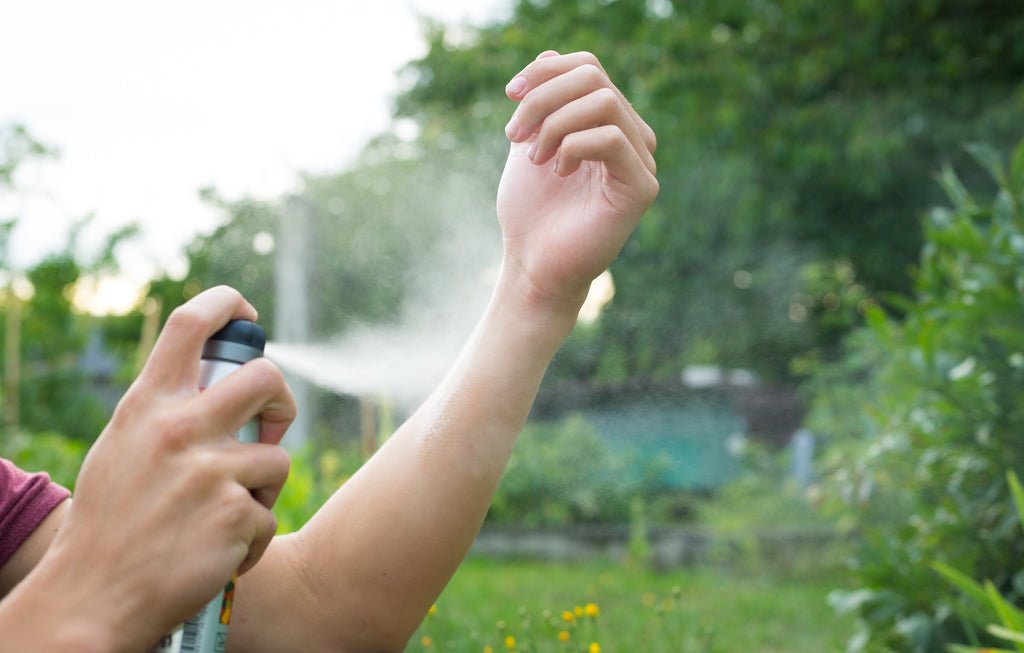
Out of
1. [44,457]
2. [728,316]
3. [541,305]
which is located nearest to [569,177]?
[541,305]

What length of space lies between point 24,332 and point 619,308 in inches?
243

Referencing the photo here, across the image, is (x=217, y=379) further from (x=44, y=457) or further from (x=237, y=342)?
(x=44, y=457)

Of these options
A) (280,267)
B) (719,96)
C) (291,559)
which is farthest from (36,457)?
(719,96)

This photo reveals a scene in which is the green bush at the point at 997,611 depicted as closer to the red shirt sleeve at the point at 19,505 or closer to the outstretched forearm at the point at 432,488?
the outstretched forearm at the point at 432,488

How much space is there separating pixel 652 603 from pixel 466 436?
384 cm

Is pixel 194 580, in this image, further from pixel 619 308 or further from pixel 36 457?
pixel 619 308

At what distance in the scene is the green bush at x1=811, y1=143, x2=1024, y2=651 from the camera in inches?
79.4

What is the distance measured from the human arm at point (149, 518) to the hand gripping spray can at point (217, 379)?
0.05 feet

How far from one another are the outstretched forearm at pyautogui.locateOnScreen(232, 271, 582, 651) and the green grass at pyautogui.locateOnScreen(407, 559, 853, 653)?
1.43 m

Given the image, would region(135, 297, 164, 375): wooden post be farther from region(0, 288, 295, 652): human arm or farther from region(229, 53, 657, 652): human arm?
region(0, 288, 295, 652): human arm

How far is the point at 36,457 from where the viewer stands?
4.40m

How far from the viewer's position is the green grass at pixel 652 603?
138 inches

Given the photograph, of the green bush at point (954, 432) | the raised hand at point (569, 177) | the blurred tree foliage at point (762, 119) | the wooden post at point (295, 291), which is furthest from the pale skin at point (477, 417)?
the blurred tree foliage at point (762, 119)

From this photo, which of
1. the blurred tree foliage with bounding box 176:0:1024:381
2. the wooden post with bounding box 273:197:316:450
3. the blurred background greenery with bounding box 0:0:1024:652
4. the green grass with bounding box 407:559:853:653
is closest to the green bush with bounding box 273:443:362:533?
the blurred background greenery with bounding box 0:0:1024:652
